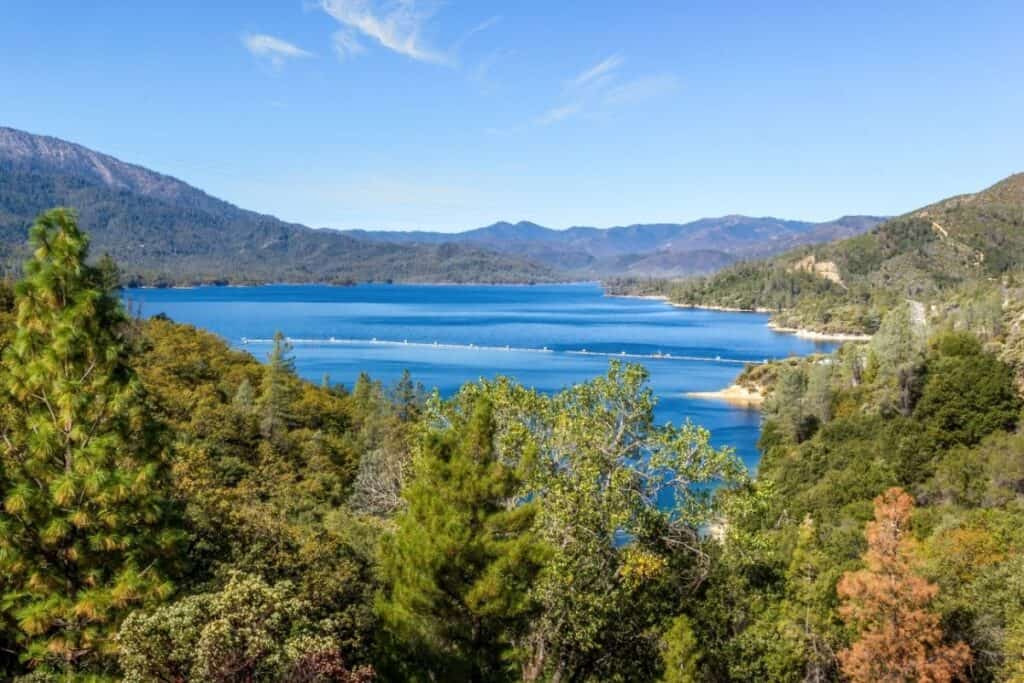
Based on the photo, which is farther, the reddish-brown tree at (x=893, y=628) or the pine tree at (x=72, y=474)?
the reddish-brown tree at (x=893, y=628)

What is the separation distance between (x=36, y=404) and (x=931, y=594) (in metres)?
16.5

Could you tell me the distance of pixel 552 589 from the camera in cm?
1256

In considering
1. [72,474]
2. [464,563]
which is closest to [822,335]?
[464,563]

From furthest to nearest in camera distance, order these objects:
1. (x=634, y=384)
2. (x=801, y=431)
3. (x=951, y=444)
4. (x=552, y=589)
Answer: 1. (x=801, y=431)
2. (x=951, y=444)
3. (x=634, y=384)
4. (x=552, y=589)

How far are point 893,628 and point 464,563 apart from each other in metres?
9.22

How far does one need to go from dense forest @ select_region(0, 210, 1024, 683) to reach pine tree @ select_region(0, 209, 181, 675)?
3 cm

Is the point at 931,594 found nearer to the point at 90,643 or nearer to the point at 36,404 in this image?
the point at 90,643

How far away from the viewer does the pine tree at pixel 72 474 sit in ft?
33.4

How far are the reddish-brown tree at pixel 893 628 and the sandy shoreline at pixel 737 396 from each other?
245 ft

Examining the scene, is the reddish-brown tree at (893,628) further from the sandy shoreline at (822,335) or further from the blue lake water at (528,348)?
the sandy shoreline at (822,335)

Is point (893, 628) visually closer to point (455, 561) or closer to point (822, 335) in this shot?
point (455, 561)

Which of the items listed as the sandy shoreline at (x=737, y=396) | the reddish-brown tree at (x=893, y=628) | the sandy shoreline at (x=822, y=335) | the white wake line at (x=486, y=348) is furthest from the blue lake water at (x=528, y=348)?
the reddish-brown tree at (x=893, y=628)

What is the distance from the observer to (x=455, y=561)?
1221 cm

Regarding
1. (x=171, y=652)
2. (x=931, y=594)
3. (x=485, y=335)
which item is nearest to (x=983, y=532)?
(x=931, y=594)
